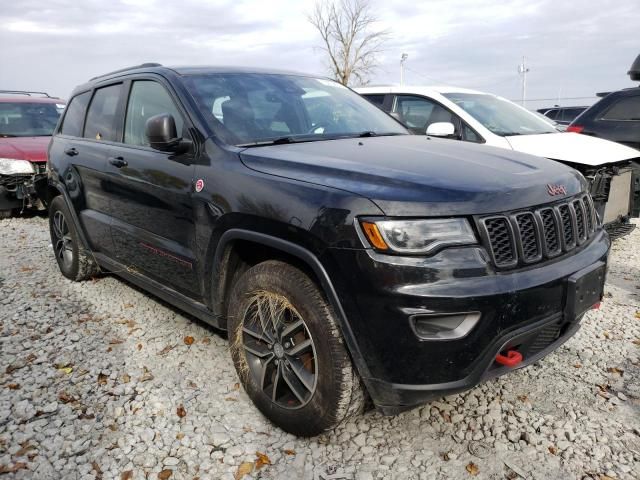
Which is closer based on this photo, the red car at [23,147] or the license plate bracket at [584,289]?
the license plate bracket at [584,289]

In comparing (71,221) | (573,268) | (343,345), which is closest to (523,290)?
(573,268)

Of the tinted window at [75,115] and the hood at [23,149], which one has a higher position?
the tinted window at [75,115]

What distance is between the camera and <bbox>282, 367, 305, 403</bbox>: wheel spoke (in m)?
2.52

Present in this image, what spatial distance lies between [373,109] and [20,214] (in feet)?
23.9

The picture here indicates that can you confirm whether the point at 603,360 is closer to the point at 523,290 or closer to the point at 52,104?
the point at 523,290

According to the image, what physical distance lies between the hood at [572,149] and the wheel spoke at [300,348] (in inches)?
151

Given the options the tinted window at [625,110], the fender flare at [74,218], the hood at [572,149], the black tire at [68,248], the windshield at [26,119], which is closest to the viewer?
the fender flare at [74,218]

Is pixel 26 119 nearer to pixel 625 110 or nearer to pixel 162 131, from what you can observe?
pixel 162 131

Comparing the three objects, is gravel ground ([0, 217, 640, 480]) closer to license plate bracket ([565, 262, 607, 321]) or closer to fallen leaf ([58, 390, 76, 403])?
fallen leaf ([58, 390, 76, 403])

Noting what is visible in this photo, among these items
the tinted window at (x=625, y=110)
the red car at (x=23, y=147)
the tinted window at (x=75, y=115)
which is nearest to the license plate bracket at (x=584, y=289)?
the tinted window at (x=75, y=115)

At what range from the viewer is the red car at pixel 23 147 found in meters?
7.98

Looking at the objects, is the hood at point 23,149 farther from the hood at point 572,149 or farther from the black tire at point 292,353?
the hood at point 572,149

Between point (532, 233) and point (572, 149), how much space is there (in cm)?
368

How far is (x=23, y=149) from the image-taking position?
321 inches
